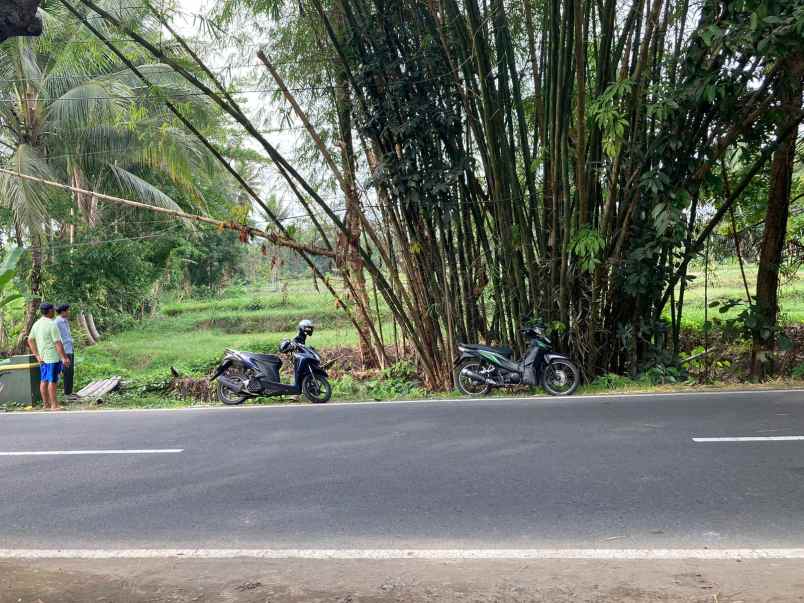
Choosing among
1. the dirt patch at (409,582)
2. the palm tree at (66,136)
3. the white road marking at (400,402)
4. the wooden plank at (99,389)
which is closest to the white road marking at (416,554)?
the dirt patch at (409,582)

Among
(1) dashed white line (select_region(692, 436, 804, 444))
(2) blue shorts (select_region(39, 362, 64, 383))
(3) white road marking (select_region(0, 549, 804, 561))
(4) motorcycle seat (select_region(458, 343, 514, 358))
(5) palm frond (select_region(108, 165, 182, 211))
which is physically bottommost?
(3) white road marking (select_region(0, 549, 804, 561))

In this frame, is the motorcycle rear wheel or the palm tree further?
the palm tree

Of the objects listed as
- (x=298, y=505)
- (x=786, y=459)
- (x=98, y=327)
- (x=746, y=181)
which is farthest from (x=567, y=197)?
(x=98, y=327)

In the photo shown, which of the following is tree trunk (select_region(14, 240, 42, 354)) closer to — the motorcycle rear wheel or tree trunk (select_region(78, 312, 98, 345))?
tree trunk (select_region(78, 312, 98, 345))

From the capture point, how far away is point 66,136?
17797mm

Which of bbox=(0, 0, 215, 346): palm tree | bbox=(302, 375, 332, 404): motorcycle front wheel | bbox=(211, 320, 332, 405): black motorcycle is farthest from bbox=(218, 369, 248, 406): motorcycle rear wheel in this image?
bbox=(0, 0, 215, 346): palm tree

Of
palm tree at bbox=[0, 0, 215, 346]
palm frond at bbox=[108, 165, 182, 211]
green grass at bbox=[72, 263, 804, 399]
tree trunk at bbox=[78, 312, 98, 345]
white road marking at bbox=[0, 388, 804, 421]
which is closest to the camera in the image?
white road marking at bbox=[0, 388, 804, 421]

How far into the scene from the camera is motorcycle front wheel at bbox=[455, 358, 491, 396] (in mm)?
10109

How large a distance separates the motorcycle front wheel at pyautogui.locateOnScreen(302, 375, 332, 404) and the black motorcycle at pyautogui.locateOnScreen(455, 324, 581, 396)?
1.69 meters

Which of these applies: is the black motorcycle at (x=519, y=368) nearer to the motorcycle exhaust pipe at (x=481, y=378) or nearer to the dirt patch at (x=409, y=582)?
the motorcycle exhaust pipe at (x=481, y=378)

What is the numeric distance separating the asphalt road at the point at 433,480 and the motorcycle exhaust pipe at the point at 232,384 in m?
2.10

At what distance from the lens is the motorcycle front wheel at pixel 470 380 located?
10.1 metres

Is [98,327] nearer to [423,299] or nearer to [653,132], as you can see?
[423,299]

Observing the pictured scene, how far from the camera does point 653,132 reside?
930 centimetres
